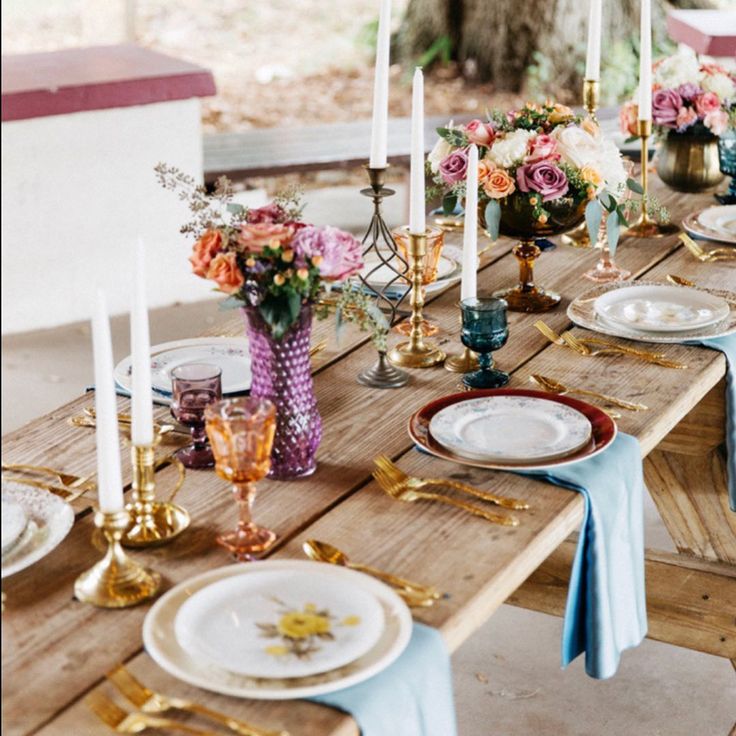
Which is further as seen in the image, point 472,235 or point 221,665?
point 472,235

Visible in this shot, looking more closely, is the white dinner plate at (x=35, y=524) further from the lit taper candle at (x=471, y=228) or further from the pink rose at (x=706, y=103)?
the pink rose at (x=706, y=103)

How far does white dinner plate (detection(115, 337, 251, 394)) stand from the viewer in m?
1.84

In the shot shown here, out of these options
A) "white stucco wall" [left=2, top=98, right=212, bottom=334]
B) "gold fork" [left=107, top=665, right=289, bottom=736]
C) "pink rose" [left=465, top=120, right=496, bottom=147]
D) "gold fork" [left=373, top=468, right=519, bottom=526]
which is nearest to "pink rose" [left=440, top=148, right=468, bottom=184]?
"pink rose" [left=465, top=120, right=496, bottom=147]

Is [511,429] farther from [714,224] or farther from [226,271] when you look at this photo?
[714,224]

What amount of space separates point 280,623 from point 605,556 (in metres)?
0.53

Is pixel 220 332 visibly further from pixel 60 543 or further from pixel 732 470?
pixel 732 470


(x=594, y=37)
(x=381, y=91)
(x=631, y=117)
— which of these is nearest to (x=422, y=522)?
(x=381, y=91)

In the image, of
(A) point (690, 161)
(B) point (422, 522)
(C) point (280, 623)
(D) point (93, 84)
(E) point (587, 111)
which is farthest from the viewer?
(D) point (93, 84)

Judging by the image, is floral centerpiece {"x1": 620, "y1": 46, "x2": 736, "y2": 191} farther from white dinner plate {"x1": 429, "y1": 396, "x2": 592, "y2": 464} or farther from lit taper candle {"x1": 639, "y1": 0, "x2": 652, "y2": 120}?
white dinner plate {"x1": 429, "y1": 396, "x2": 592, "y2": 464}

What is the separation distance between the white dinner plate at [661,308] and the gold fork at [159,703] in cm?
113

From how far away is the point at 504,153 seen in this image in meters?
2.07

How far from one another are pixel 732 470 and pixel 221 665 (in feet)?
4.06

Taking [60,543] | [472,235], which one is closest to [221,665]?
[60,543]

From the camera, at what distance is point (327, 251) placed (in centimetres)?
146
